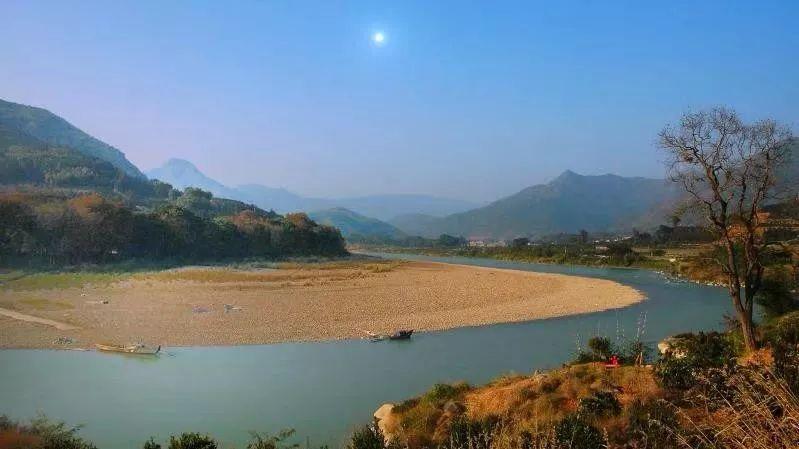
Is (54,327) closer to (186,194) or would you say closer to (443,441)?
(443,441)

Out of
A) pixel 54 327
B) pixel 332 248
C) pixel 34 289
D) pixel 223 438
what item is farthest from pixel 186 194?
pixel 223 438

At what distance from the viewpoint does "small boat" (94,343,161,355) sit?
21734 mm

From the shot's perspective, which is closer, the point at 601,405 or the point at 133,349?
the point at 601,405

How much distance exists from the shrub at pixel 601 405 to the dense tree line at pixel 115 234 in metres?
51.4

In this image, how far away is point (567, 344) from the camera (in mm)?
23500

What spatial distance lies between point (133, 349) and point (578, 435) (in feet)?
65.1

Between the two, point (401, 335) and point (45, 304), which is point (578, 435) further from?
point (45, 304)

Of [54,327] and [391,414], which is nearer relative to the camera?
[391,414]

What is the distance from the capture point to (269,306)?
33.2m

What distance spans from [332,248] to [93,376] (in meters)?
73.7

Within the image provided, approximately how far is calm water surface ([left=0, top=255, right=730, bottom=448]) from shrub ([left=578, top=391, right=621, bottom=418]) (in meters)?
5.83

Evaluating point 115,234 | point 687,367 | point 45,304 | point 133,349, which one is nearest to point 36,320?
point 45,304

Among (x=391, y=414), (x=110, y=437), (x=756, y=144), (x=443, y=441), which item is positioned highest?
(x=756, y=144)

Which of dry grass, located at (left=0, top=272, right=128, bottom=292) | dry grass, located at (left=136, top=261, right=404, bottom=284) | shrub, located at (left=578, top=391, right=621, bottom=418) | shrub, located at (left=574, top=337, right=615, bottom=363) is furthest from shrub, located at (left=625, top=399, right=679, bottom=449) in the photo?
dry grass, located at (left=136, top=261, right=404, bottom=284)
